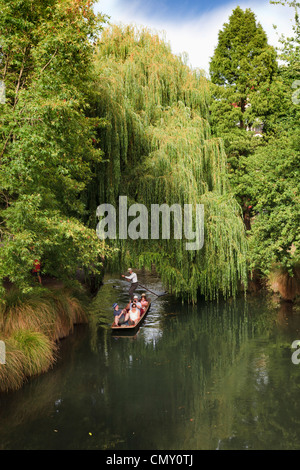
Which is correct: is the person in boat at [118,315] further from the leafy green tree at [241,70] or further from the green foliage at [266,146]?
the leafy green tree at [241,70]

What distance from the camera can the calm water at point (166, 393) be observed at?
7027mm

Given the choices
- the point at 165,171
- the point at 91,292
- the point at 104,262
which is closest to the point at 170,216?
the point at 165,171

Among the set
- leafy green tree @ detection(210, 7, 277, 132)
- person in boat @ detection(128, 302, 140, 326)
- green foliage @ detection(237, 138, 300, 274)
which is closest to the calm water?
person in boat @ detection(128, 302, 140, 326)

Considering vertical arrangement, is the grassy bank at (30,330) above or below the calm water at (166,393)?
above

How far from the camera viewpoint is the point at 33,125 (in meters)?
8.98

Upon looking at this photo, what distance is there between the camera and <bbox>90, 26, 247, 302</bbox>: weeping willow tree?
539 inches

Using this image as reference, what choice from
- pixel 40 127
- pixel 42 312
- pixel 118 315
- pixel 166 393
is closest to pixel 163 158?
pixel 118 315

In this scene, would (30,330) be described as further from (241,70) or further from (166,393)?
(241,70)

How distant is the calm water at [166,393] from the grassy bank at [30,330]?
0.30 m

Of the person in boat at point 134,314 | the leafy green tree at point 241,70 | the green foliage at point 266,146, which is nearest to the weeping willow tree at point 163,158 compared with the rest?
the green foliage at point 266,146

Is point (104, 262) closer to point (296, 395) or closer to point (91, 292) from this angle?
point (91, 292)

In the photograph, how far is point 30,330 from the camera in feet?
32.9
